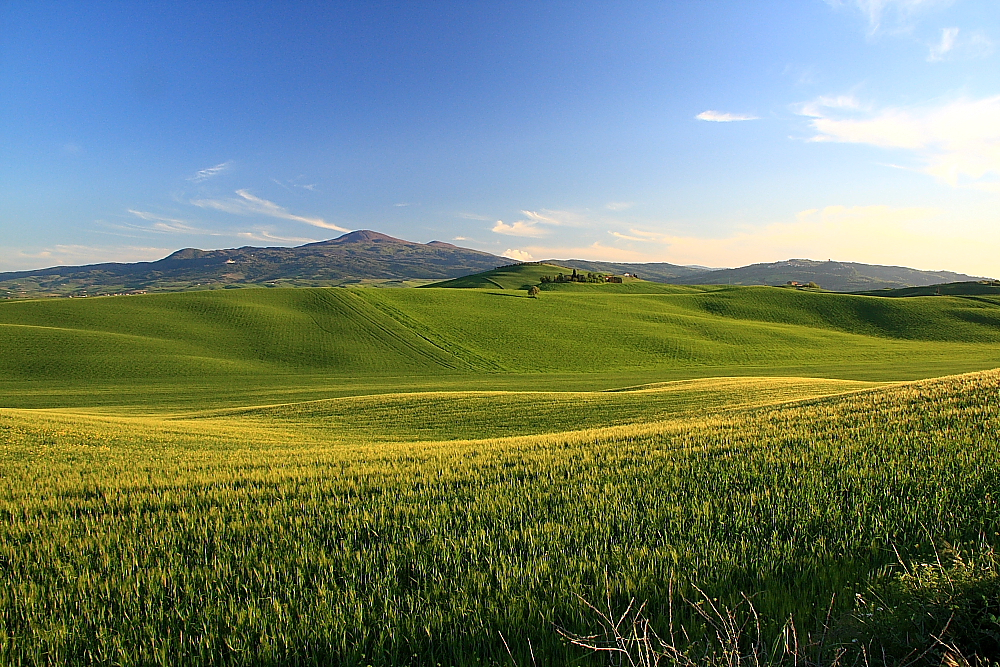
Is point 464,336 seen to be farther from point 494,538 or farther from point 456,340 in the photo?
point 494,538

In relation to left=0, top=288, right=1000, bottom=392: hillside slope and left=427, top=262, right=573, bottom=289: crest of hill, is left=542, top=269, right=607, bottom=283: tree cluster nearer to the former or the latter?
left=427, top=262, right=573, bottom=289: crest of hill

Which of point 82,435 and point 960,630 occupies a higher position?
point 960,630

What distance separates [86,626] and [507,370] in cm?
4793

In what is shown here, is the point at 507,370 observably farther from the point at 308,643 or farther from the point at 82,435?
the point at 308,643

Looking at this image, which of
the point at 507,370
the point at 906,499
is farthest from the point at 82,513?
the point at 507,370

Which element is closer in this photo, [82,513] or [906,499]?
[906,499]

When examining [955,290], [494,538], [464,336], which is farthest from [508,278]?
[494,538]

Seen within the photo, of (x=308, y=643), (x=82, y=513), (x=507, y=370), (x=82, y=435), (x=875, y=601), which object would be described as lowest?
(x=507, y=370)

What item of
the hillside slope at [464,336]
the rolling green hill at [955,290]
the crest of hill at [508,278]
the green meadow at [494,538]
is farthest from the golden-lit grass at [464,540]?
the crest of hill at [508,278]

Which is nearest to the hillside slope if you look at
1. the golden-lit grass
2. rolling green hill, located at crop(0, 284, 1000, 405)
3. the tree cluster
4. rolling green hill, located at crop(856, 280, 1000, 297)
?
rolling green hill, located at crop(0, 284, 1000, 405)

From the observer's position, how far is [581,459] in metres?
7.71

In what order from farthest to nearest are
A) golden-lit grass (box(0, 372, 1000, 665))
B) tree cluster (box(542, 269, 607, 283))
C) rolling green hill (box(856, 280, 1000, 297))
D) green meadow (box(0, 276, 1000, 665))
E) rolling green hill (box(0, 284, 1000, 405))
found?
tree cluster (box(542, 269, 607, 283)) < rolling green hill (box(856, 280, 1000, 297)) < rolling green hill (box(0, 284, 1000, 405)) < golden-lit grass (box(0, 372, 1000, 665)) < green meadow (box(0, 276, 1000, 665))

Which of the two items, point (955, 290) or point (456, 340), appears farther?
point (955, 290)

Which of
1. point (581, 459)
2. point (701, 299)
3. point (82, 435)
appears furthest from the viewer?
point (701, 299)
